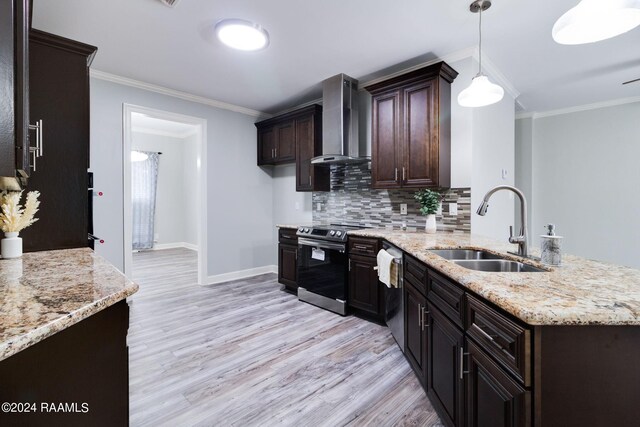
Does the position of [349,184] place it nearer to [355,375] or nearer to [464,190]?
[464,190]

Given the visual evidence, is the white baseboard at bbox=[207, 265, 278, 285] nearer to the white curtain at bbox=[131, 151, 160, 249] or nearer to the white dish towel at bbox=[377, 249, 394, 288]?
the white dish towel at bbox=[377, 249, 394, 288]

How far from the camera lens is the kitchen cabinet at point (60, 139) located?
6.18 feet

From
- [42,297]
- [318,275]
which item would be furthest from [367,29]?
[42,297]

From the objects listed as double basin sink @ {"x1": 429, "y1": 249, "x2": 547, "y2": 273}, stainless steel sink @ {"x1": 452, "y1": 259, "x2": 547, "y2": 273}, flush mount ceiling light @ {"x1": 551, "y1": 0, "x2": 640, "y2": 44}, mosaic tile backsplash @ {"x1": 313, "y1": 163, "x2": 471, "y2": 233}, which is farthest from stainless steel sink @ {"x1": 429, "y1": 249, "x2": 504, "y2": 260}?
flush mount ceiling light @ {"x1": 551, "y1": 0, "x2": 640, "y2": 44}

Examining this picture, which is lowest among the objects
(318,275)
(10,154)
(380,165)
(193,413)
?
(193,413)

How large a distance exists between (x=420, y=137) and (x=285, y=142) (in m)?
2.13

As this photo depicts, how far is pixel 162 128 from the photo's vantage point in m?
6.81

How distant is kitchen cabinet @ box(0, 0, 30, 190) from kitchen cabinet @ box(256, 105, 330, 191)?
3.21 meters

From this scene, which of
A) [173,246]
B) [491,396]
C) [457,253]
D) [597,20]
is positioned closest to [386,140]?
[457,253]

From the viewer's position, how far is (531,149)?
468 cm

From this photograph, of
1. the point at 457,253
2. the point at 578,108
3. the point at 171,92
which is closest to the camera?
the point at 457,253

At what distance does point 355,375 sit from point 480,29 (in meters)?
2.85

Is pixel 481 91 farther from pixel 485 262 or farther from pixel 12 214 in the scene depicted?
pixel 12 214

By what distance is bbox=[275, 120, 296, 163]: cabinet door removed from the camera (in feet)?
14.1
